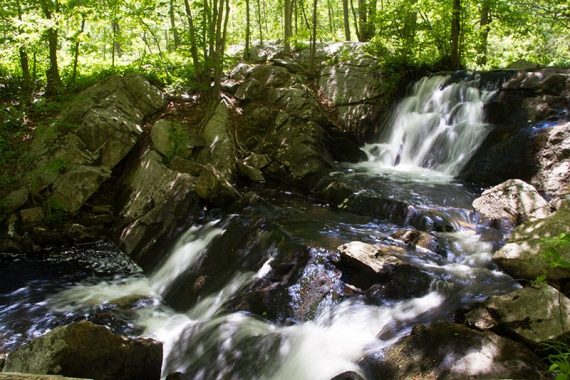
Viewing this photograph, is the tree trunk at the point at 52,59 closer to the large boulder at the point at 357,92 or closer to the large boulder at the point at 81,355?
the large boulder at the point at 357,92

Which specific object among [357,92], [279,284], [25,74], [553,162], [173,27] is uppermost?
[173,27]

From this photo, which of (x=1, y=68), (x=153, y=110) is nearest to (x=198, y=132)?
(x=153, y=110)

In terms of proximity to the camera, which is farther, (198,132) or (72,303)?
(198,132)

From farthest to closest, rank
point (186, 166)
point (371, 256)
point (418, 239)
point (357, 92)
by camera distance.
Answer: point (357, 92), point (186, 166), point (418, 239), point (371, 256)

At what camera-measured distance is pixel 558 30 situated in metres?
15.0

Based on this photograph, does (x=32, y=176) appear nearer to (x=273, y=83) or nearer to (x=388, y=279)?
(x=273, y=83)

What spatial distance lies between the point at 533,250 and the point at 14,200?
10216 millimetres

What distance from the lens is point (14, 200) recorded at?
32.0 ft

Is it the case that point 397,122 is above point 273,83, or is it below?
below

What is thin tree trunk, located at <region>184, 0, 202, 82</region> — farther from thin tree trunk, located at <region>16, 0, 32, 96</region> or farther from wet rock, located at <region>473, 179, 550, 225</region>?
wet rock, located at <region>473, 179, 550, 225</region>

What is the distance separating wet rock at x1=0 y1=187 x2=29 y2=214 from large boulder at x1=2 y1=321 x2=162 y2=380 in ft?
20.2

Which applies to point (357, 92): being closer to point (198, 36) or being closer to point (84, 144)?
point (198, 36)

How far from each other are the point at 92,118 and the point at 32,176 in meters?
2.13

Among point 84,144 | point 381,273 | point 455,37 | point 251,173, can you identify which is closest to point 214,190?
point 251,173
